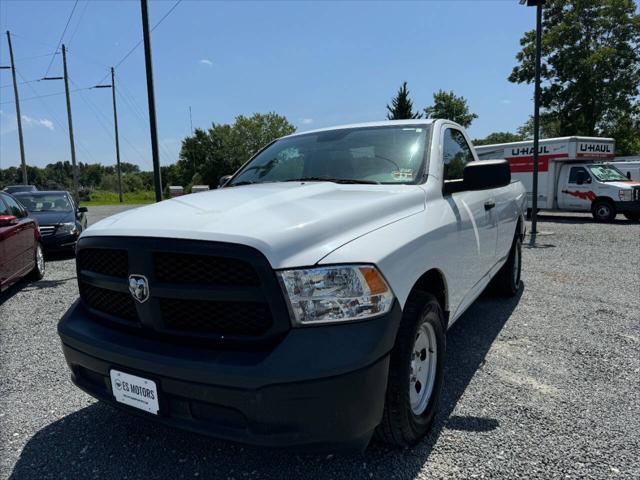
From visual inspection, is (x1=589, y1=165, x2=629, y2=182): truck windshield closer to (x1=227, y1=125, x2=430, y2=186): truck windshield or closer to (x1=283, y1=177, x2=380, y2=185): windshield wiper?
(x1=227, y1=125, x2=430, y2=186): truck windshield

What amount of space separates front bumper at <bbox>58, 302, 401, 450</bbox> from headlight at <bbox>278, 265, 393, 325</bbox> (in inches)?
1.7

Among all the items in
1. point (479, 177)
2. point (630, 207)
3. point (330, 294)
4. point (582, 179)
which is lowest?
point (630, 207)

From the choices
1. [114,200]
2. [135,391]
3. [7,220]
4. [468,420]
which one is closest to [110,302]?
[135,391]

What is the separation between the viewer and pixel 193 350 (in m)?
1.91

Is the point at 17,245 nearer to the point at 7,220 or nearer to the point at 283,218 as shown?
the point at 7,220

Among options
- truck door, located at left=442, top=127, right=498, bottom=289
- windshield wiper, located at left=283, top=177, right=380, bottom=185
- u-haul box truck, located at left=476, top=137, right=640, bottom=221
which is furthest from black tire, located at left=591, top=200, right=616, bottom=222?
windshield wiper, located at left=283, top=177, right=380, bottom=185

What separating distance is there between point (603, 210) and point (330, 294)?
16.3 meters

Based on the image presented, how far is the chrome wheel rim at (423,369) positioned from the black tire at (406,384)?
18 millimetres

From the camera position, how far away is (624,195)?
1461 centimetres

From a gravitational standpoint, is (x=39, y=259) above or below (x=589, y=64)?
below

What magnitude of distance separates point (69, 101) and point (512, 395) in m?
34.4

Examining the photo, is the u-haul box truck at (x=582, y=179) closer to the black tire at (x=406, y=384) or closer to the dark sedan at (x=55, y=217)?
the dark sedan at (x=55, y=217)

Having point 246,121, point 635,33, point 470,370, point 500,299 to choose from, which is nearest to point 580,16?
point 635,33

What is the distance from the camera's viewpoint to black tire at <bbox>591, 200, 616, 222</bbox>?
14.9 m
